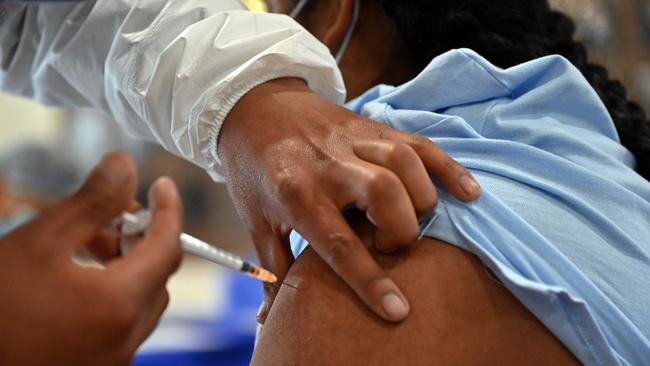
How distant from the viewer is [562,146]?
92 centimetres

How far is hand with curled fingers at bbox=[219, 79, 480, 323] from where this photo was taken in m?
0.76

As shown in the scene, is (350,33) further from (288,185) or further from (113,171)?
(113,171)

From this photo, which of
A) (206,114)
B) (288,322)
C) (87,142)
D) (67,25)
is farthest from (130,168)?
(67,25)

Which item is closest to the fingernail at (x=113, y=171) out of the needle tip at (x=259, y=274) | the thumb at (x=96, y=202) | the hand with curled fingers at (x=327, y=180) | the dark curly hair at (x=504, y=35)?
the thumb at (x=96, y=202)

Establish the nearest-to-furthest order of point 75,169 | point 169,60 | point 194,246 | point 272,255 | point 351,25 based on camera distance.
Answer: point 75,169 < point 194,246 < point 272,255 < point 169,60 < point 351,25

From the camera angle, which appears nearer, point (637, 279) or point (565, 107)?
point (637, 279)

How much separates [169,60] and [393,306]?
46 cm

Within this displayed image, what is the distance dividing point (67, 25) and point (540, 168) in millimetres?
805

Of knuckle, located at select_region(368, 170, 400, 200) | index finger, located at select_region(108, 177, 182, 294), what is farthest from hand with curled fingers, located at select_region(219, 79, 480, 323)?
index finger, located at select_region(108, 177, 182, 294)

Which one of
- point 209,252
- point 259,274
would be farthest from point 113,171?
point 259,274

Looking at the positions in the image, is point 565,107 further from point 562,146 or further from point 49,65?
point 49,65

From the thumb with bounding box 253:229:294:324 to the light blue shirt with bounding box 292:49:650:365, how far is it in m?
0.07

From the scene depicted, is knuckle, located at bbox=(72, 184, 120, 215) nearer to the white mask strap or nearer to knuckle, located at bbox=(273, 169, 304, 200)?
knuckle, located at bbox=(273, 169, 304, 200)

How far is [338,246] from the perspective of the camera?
77cm
